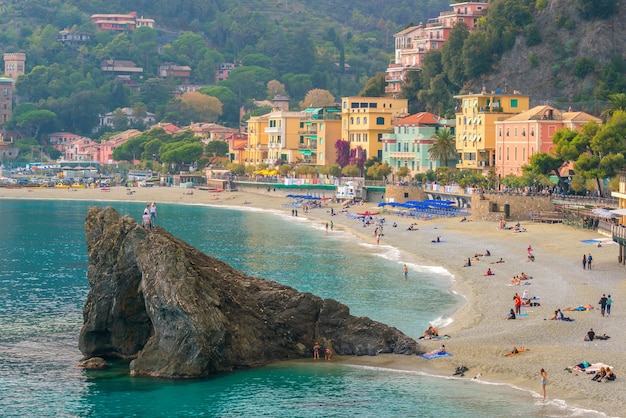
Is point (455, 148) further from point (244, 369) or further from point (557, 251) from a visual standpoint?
point (244, 369)

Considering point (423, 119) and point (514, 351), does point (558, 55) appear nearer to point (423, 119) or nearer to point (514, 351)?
point (423, 119)

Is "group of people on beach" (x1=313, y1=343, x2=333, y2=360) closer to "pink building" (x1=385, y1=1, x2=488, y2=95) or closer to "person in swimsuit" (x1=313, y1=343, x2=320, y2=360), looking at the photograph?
"person in swimsuit" (x1=313, y1=343, x2=320, y2=360)

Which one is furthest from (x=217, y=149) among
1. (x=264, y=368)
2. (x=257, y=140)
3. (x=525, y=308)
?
(x=264, y=368)

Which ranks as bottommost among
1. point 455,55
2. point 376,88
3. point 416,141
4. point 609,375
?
point 609,375

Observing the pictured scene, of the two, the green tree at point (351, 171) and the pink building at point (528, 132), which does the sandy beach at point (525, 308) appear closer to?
the pink building at point (528, 132)

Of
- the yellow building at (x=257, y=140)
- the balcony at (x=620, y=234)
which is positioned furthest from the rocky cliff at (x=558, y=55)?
the balcony at (x=620, y=234)

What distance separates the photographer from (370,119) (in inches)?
5344

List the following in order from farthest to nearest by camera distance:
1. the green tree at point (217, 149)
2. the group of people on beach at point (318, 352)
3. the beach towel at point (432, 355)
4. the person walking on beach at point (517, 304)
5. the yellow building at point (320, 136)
Answer: the green tree at point (217, 149), the yellow building at point (320, 136), the person walking on beach at point (517, 304), the group of people on beach at point (318, 352), the beach towel at point (432, 355)

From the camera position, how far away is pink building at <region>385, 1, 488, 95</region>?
478 ft

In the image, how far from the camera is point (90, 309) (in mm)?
44406

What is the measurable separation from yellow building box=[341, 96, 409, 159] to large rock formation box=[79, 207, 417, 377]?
90.9 meters

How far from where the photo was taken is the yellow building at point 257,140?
161750 mm

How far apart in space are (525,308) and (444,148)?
67597 millimetres

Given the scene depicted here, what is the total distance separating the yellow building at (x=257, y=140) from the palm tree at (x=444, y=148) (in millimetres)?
43112
